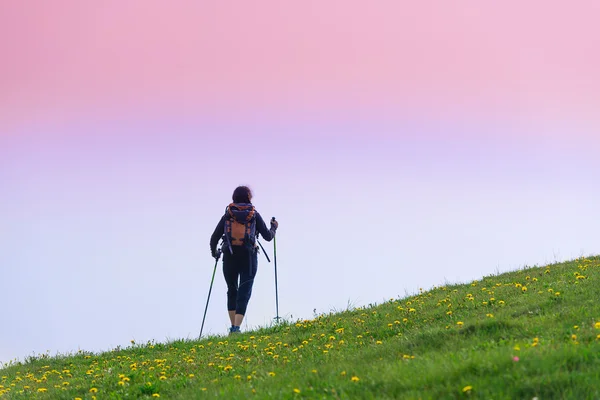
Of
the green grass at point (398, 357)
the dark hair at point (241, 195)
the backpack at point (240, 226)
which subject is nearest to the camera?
the green grass at point (398, 357)

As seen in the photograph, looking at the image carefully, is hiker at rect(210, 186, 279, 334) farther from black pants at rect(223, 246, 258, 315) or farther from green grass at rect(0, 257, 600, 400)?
green grass at rect(0, 257, 600, 400)

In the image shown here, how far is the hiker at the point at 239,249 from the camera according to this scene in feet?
60.5

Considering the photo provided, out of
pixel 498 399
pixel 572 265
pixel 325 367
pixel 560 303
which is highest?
pixel 572 265

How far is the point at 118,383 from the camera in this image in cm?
1137

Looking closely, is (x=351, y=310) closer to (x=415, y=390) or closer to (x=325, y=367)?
(x=325, y=367)

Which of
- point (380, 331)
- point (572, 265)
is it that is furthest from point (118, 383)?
point (572, 265)

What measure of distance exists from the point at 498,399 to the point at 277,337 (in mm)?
8187

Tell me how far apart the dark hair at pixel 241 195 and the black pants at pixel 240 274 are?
4.29 feet

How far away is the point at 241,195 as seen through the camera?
61.6 ft

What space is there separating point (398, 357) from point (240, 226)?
30.3 ft

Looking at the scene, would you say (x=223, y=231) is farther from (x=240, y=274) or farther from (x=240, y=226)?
(x=240, y=274)

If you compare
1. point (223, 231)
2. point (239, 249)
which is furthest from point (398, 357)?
point (223, 231)

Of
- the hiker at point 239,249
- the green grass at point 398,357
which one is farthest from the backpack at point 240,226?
the green grass at point 398,357

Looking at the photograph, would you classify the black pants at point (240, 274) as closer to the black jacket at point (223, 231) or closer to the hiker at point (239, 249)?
the hiker at point (239, 249)
